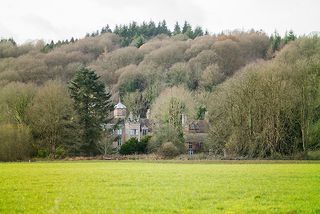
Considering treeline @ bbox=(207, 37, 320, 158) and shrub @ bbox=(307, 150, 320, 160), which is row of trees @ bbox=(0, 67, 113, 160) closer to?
treeline @ bbox=(207, 37, 320, 158)

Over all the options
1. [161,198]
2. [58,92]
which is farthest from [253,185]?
[58,92]

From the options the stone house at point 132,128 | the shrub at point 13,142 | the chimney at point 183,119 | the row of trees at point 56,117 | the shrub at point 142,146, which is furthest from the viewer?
the stone house at point 132,128

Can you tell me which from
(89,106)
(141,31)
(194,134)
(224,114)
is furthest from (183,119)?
(141,31)

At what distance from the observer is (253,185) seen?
2162cm

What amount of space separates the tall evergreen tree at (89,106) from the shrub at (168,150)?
10838 mm

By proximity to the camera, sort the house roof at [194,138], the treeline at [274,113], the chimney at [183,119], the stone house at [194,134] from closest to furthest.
→ the treeline at [274,113], the stone house at [194,134], the house roof at [194,138], the chimney at [183,119]

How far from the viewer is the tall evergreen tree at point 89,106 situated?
67.6 m

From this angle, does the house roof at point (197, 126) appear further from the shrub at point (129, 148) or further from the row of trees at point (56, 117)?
the row of trees at point (56, 117)

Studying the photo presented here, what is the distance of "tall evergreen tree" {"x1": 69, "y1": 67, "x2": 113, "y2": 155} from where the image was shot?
67.6 metres

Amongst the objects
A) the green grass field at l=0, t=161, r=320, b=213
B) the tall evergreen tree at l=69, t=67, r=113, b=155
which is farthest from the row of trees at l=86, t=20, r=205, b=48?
the green grass field at l=0, t=161, r=320, b=213

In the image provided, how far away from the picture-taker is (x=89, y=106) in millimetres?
69750

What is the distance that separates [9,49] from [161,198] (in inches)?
4214

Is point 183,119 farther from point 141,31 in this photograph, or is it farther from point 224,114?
point 141,31

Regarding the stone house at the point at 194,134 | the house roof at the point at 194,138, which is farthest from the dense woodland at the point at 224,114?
the house roof at the point at 194,138
